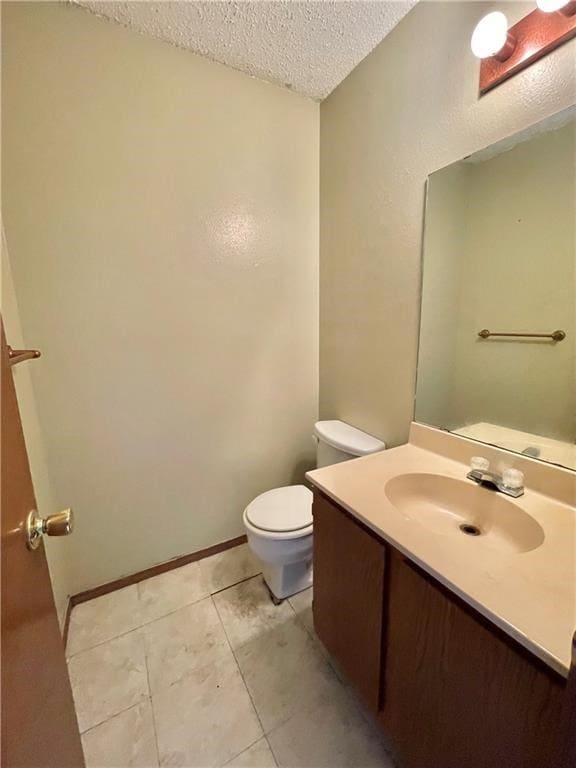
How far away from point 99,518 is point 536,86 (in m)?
2.27

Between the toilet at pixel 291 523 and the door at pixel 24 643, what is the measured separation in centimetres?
80

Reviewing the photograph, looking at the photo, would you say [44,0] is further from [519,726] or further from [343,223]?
[519,726]

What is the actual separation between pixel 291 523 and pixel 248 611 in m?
0.48

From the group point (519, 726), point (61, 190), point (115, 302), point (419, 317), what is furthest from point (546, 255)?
point (61, 190)

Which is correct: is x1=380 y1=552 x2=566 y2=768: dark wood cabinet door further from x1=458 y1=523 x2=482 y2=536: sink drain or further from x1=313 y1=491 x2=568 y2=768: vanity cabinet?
x1=458 y1=523 x2=482 y2=536: sink drain

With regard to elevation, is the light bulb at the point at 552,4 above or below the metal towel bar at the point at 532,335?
above

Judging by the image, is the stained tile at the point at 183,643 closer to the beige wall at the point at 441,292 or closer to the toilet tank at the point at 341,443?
the toilet tank at the point at 341,443

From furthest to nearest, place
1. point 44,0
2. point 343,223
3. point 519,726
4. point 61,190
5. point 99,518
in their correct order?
point 343,223 < point 99,518 < point 61,190 < point 44,0 < point 519,726

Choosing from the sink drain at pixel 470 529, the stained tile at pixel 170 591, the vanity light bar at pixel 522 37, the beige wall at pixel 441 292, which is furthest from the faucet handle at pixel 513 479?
the stained tile at pixel 170 591

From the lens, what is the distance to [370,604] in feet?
3.00

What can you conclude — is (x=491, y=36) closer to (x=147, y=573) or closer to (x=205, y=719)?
(x=205, y=719)

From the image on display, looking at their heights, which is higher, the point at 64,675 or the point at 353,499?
the point at 353,499

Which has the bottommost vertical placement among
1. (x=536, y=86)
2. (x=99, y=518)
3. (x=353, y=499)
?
(x=99, y=518)

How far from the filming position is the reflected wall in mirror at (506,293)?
35.6 inches
